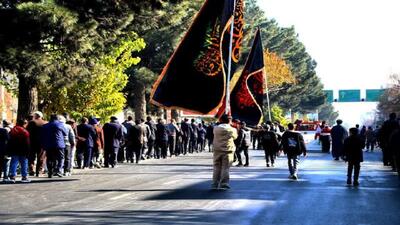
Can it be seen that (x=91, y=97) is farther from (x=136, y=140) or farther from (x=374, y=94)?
(x=374, y=94)

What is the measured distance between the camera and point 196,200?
48.5ft

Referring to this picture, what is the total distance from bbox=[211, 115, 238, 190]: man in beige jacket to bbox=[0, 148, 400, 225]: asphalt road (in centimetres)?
32

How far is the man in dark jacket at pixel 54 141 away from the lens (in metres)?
20.9

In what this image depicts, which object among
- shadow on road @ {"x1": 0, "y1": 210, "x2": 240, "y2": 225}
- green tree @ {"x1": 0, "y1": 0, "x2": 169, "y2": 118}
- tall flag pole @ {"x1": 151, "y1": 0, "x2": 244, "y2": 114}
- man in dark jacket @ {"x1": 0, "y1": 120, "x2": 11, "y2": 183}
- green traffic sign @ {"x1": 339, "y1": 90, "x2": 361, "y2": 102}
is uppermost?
green traffic sign @ {"x1": 339, "y1": 90, "x2": 361, "y2": 102}

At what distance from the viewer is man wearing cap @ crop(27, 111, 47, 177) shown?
850 inches

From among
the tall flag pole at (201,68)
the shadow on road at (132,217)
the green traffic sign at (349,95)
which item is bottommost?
the shadow on road at (132,217)

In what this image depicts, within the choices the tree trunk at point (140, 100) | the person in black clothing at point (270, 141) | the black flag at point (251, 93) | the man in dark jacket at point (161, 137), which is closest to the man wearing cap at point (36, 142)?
the person in black clothing at point (270, 141)

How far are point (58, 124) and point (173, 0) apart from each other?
892cm

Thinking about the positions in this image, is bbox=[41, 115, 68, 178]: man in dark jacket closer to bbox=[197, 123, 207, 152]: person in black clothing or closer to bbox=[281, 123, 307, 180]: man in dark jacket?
bbox=[281, 123, 307, 180]: man in dark jacket

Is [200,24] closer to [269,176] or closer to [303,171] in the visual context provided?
[269,176]

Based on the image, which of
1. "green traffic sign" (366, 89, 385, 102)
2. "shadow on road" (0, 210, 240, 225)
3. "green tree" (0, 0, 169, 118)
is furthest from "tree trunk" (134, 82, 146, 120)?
"green traffic sign" (366, 89, 385, 102)

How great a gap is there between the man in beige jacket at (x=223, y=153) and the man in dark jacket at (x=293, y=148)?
384 centimetres

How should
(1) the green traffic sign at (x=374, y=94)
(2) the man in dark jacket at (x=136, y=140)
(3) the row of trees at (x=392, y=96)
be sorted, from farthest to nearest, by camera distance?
(1) the green traffic sign at (x=374, y=94), (3) the row of trees at (x=392, y=96), (2) the man in dark jacket at (x=136, y=140)

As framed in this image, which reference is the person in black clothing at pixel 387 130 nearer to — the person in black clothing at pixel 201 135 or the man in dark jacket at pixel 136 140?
the man in dark jacket at pixel 136 140
